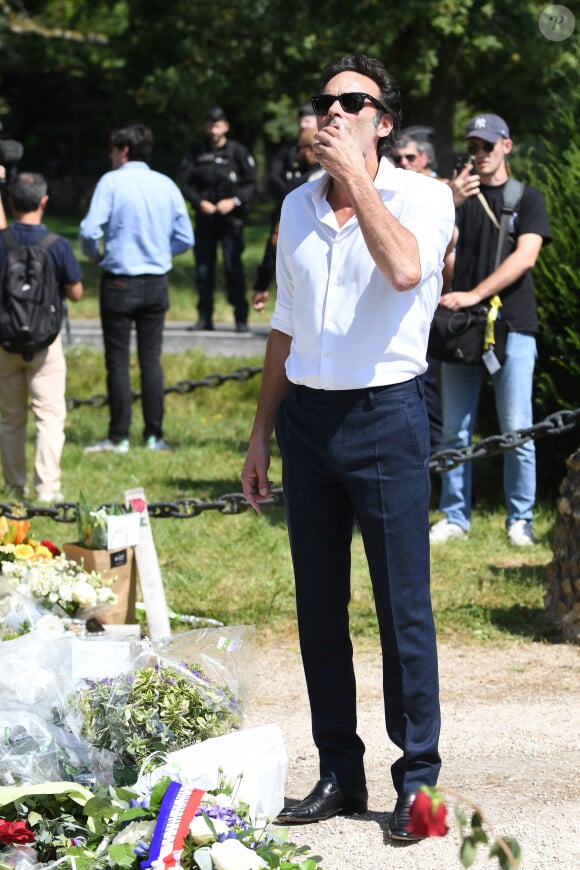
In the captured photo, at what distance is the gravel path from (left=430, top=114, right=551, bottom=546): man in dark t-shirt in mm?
1495

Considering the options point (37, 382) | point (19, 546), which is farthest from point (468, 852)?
point (37, 382)

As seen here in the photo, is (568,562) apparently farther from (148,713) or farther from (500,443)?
(148,713)

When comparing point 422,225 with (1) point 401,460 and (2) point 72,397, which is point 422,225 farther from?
(2) point 72,397

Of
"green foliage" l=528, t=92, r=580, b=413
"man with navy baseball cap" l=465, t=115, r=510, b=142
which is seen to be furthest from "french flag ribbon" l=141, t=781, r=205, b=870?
"green foliage" l=528, t=92, r=580, b=413

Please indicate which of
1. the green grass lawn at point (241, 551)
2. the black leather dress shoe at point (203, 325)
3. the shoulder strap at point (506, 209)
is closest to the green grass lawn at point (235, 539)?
the green grass lawn at point (241, 551)

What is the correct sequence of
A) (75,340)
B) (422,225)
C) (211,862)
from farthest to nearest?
(75,340)
(422,225)
(211,862)

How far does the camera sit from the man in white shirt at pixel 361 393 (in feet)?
11.1

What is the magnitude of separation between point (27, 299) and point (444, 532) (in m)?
2.81

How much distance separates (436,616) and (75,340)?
7.71 m

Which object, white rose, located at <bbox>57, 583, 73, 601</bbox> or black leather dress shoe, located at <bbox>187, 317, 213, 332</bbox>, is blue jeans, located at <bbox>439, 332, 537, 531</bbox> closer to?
white rose, located at <bbox>57, 583, 73, 601</bbox>

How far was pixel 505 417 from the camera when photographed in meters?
6.82

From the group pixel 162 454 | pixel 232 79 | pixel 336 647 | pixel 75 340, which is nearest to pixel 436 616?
pixel 336 647

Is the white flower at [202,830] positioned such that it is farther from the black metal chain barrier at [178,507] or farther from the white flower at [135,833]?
the black metal chain barrier at [178,507]

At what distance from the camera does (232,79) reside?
2166cm
